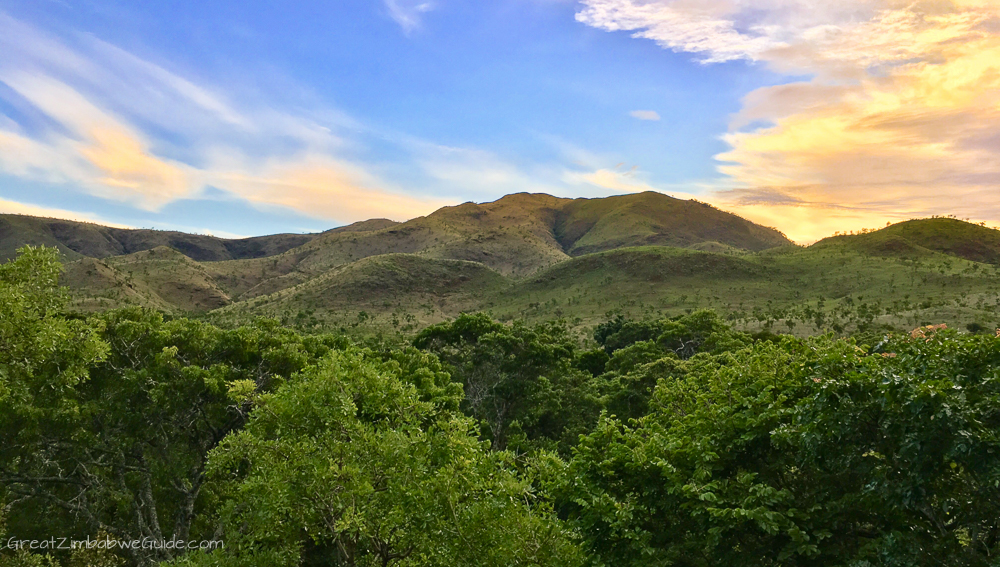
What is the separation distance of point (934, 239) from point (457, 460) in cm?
16121

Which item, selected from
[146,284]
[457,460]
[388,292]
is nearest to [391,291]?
[388,292]

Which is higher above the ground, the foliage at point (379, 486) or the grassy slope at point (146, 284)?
the grassy slope at point (146, 284)

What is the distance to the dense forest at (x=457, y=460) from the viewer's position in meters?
7.31

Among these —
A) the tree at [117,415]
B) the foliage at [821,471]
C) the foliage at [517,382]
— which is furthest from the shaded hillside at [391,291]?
the foliage at [821,471]

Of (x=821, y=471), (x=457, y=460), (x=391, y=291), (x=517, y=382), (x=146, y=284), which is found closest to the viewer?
(x=821, y=471)

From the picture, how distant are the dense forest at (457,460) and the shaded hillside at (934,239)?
12622 cm

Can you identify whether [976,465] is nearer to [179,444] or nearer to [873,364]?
[873,364]

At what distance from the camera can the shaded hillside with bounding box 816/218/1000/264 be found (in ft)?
382

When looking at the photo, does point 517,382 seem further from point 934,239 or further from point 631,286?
point 934,239

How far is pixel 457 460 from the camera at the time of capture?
1024cm

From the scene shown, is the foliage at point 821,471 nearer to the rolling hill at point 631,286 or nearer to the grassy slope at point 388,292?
the rolling hill at point 631,286

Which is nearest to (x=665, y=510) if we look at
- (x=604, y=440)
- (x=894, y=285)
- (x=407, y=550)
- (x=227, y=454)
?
(x=604, y=440)

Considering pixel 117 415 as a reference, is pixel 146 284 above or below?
above

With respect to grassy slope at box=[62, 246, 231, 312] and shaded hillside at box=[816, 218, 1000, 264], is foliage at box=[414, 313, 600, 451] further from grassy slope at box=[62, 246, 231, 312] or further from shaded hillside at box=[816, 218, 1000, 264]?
shaded hillside at box=[816, 218, 1000, 264]
